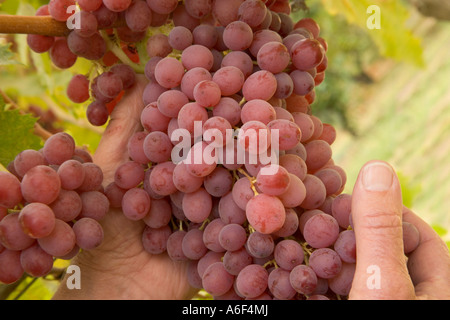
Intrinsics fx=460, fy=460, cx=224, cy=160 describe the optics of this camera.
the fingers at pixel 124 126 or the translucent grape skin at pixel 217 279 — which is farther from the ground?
the fingers at pixel 124 126

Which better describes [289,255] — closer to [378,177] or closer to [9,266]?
[378,177]

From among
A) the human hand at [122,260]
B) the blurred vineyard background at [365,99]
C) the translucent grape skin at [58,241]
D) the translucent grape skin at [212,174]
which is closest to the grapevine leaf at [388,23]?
the blurred vineyard background at [365,99]

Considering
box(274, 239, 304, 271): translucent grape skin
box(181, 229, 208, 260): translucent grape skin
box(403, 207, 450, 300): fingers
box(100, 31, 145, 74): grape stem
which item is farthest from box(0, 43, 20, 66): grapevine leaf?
box(403, 207, 450, 300): fingers

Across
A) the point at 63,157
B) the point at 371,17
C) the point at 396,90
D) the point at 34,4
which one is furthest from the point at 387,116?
the point at 63,157

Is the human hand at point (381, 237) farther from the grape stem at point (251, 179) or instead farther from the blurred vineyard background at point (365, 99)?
the blurred vineyard background at point (365, 99)

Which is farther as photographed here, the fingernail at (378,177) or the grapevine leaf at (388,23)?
the grapevine leaf at (388,23)

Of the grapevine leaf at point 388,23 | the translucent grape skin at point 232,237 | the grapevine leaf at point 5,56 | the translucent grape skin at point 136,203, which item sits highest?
the grapevine leaf at point 388,23

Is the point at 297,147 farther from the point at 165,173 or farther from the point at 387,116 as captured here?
the point at 387,116

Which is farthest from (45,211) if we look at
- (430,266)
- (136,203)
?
(430,266)

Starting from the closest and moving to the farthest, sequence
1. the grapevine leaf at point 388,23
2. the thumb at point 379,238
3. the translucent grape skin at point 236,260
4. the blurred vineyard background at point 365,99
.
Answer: the thumb at point 379,238 → the translucent grape skin at point 236,260 → the blurred vineyard background at point 365,99 → the grapevine leaf at point 388,23
